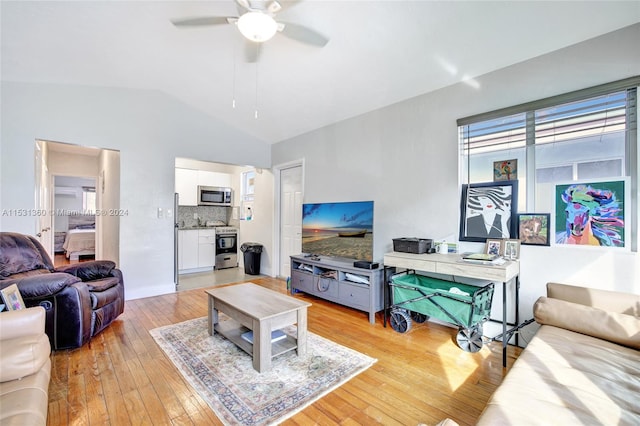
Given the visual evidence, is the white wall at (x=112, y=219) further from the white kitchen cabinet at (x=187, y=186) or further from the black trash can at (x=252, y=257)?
the black trash can at (x=252, y=257)

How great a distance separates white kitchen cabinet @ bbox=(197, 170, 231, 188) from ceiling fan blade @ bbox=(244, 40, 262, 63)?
357 cm

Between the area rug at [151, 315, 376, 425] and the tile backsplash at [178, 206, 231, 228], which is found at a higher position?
the tile backsplash at [178, 206, 231, 228]

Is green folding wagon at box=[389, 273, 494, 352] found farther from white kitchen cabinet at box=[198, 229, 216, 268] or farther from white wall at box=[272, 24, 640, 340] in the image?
white kitchen cabinet at box=[198, 229, 216, 268]

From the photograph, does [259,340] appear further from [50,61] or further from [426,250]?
[50,61]

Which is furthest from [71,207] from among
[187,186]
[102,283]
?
[102,283]

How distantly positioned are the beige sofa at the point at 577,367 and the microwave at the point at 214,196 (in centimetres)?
563

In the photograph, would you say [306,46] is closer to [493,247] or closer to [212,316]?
[493,247]

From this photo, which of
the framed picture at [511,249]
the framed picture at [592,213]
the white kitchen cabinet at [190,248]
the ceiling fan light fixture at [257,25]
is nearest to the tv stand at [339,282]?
the framed picture at [511,249]

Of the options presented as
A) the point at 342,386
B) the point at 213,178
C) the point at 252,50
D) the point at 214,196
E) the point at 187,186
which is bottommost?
the point at 342,386

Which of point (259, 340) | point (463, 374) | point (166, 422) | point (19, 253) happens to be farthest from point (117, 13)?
point (463, 374)

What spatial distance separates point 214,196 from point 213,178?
1.39 feet

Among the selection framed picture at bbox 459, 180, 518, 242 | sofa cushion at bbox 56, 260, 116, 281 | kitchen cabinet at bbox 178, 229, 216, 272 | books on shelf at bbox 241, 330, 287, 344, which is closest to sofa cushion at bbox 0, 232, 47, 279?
sofa cushion at bbox 56, 260, 116, 281

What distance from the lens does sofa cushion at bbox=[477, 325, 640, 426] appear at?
3.57 ft

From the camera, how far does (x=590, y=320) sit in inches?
70.1
